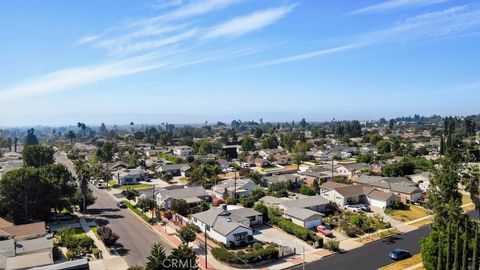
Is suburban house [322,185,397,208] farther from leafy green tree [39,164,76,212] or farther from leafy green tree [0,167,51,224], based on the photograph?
leafy green tree [0,167,51,224]

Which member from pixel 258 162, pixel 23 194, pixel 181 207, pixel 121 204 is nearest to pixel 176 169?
pixel 258 162

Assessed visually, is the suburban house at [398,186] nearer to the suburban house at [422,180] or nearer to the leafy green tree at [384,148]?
the suburban house at [422,180]

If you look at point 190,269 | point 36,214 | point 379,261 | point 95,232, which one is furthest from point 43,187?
point 379,261

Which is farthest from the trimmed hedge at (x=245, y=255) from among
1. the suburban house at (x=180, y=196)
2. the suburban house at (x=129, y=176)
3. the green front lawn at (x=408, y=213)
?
the suburban house at (x=129, y=176)

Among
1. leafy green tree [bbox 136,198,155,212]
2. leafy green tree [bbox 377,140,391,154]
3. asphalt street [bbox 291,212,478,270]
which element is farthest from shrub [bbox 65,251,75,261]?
leafy green tree [bbox 377,140,391,154]

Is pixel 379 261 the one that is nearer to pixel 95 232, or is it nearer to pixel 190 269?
pixel 190 269

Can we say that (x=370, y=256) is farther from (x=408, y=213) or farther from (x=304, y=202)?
(x=408, y=213)
